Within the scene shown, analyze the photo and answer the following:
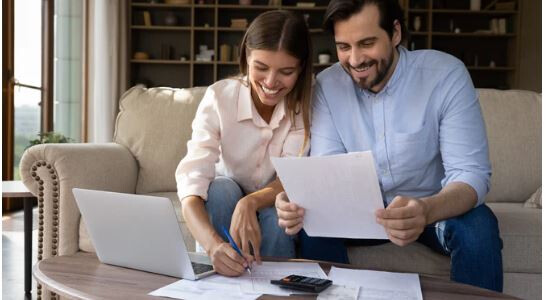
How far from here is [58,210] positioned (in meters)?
2.06

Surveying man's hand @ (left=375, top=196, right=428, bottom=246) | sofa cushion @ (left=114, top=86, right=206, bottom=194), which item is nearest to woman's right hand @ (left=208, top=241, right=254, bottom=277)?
man's hand @ (left=375, top=196, right=428, bottom=246)

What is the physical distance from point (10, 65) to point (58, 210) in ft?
10.7

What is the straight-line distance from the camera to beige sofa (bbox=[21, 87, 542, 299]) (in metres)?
1.83

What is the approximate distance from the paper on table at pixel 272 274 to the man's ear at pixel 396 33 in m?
0.68

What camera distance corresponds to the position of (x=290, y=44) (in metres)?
1.59

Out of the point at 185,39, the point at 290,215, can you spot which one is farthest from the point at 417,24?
the point at 290,215

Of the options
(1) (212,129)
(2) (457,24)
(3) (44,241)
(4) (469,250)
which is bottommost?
(3) (44,241)

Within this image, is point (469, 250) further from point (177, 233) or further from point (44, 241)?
point (44, 241)

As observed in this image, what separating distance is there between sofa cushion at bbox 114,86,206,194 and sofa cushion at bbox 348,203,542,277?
3.10ft

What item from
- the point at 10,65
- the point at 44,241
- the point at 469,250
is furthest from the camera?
the point at 10,65

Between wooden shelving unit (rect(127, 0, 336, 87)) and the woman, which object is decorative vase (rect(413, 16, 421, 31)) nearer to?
wooden shelving unit (rect(127, 0, 336, 87))

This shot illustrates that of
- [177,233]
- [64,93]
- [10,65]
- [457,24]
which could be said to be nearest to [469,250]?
[177,233]

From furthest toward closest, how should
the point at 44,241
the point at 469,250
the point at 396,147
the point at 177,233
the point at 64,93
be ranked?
the point at 64,93 → the point at 44,241 → the point at 396,147 → the point at 469,250 → the point at 177,233

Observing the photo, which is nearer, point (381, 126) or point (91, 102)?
point (381, 126)
